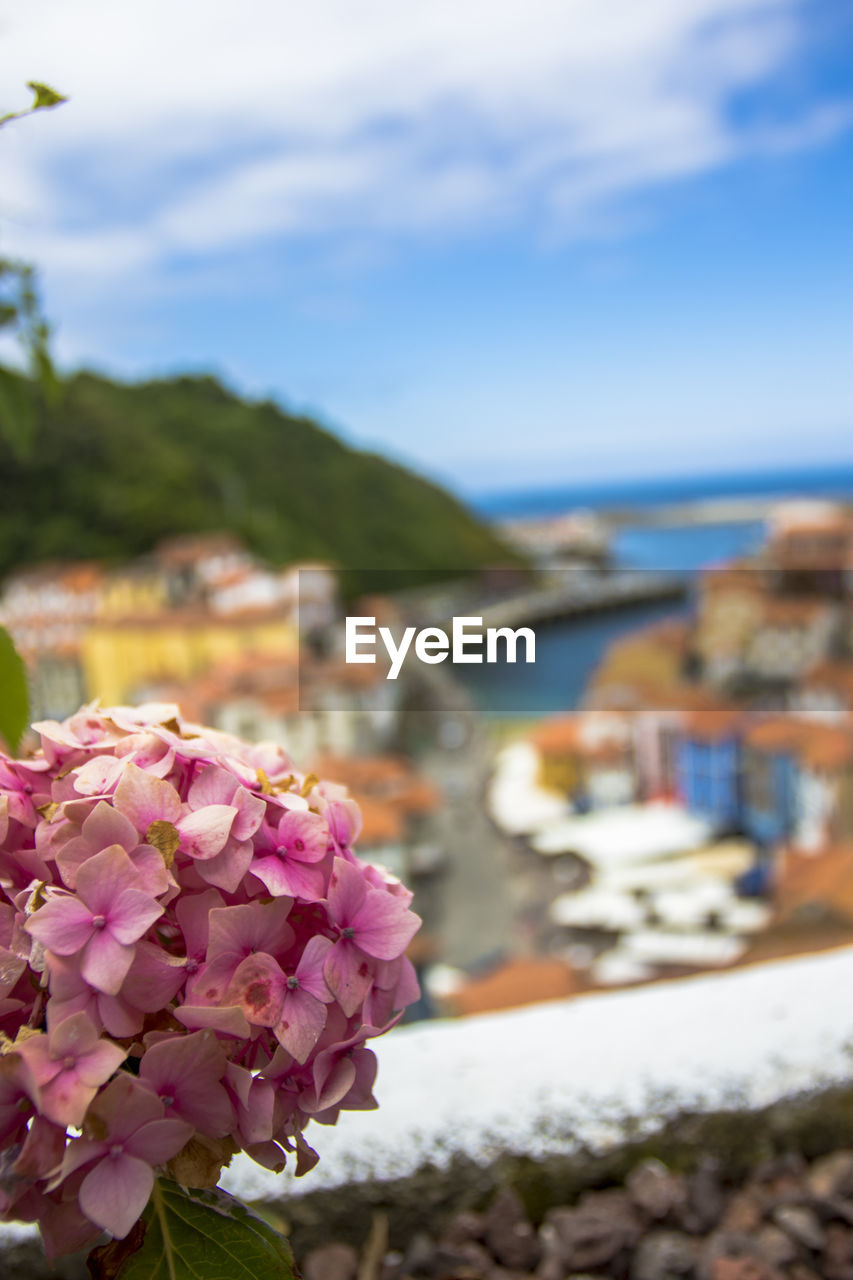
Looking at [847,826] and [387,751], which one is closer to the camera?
[847,826]

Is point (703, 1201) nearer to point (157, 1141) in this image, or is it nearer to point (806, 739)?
point (157, 1141)

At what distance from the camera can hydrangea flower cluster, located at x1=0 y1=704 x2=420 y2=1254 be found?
318mm

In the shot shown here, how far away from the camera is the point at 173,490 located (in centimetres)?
2456

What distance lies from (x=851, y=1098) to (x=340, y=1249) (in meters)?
0.33

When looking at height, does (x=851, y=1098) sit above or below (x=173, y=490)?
below

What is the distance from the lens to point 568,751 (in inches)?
657

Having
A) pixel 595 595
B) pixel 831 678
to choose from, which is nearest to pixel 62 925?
pixel 831 678

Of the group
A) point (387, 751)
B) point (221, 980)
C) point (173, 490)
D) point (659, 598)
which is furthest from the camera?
point (659, 598)

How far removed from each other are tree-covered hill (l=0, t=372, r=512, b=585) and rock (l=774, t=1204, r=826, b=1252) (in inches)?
805

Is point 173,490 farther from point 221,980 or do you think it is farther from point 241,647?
point 221,980

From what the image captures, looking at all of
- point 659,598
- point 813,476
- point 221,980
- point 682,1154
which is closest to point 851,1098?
point 682,1154

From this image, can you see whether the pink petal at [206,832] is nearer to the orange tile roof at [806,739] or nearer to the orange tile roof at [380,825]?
the orange tile roof at [380,825]

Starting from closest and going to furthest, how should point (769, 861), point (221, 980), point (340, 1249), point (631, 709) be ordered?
1. point (221, 980)
2. point (340, 1249)
3. point (769, 861)
4. point (631, 709)

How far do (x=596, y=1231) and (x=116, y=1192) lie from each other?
1.31 feet
